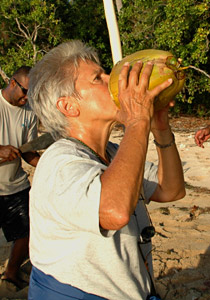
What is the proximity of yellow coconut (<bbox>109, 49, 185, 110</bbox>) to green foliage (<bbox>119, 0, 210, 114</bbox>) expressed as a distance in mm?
9076

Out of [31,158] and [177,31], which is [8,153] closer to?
[31,158]

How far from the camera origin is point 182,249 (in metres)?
3.67

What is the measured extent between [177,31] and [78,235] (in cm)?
980

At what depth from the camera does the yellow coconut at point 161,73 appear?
4.76ft

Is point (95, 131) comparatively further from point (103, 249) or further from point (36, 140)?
point (36, 140)

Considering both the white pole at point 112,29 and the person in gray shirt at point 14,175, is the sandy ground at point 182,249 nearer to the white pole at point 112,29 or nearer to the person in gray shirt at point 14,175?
the person in gray shirt at point 14,175

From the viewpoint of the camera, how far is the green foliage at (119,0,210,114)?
1012cm

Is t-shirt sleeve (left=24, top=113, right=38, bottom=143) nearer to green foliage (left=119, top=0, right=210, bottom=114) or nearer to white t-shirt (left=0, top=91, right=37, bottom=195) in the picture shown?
white t-shirt (left=0, top=91, right=37, bottom=195)

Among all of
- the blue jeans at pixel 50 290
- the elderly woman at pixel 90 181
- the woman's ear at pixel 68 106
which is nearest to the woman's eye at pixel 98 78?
the elderly woman at pixel 90 181

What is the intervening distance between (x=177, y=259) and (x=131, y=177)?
2.58m

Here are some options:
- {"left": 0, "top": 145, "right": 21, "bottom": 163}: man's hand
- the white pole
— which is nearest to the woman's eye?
{"left": 0, "top": 145, "right": 21, "bottom": 163}: man's hand

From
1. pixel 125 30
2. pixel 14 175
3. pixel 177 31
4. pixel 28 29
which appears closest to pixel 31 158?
pixel 14 175

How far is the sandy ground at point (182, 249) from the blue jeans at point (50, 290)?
70.0 inches

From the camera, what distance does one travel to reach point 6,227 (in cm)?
353
